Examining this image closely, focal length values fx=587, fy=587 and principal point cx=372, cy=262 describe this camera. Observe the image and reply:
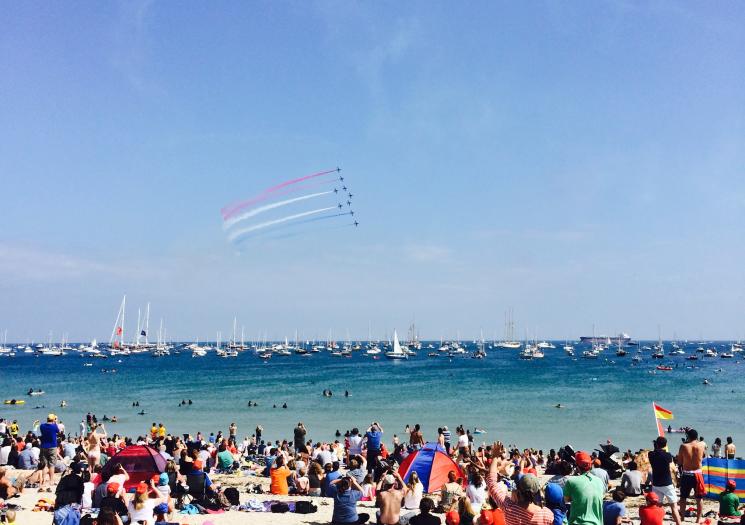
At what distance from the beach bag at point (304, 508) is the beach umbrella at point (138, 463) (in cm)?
360

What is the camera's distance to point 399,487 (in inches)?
493

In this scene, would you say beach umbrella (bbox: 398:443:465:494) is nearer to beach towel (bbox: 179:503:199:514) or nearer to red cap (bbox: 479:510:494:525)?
beach towel (bbox: 179:503:199:514)

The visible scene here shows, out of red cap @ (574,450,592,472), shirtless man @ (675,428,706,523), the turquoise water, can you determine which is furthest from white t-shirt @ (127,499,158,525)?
the turquoise water

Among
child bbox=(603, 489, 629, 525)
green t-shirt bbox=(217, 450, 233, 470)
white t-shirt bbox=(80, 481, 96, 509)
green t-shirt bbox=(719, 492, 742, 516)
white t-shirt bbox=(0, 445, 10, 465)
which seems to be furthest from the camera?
green t-shirt bbox=(217, 450, 233, 470)

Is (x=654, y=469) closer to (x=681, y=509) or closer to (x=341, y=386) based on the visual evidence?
(x=681, y=509)

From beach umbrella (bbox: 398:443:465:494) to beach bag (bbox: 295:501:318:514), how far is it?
2.48 meters

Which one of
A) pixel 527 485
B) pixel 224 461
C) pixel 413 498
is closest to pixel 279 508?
pixel 413 498

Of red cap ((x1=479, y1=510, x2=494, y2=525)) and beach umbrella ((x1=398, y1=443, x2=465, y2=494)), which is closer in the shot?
red cap ((x1=479, y1=510, x2=494, y2=525))

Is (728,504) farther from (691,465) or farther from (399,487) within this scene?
(399,487)

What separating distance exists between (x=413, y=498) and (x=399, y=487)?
46 cm

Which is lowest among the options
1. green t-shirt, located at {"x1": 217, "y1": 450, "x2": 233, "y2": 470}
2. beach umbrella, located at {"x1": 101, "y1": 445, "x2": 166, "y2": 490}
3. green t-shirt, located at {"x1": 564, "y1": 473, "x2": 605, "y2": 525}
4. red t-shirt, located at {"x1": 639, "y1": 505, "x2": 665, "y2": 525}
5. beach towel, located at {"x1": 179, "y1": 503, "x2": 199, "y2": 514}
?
green t-shirt, located at {"x1": 217, "y1": 450, "x2": 233, "y2": 470}

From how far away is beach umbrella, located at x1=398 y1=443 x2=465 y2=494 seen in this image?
14.5 metres

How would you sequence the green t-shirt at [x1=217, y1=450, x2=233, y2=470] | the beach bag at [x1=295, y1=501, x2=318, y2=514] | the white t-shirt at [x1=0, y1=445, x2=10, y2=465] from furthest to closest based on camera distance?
the green t-shirt at [x1=217, y1=450, x2=233, y2=470], the white t-shirt at [x1=0, y1=445, x2=10, y2=465], the beach bag at [x1=295, y1=501, x2=318, y2=514]

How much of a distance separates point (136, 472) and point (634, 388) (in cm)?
6128
